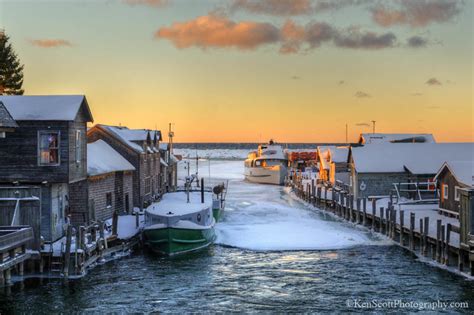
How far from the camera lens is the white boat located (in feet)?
334

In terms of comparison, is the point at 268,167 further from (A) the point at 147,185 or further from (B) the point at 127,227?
(B) the point at 127,227

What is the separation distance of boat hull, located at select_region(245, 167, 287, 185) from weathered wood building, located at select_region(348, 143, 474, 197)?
4421cm

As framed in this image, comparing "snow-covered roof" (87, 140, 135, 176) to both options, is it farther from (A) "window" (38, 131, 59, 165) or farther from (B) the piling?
(B) the piling

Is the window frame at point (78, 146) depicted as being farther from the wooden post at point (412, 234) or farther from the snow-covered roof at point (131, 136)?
the wooden post at point (412, 234)

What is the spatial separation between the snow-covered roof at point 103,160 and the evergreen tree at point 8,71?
33745 mm

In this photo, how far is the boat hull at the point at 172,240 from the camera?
1334 inches

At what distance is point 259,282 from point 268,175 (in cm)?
7607

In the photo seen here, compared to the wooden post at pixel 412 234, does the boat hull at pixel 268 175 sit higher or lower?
higher

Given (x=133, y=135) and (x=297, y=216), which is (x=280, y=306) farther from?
(x=133, y=135)

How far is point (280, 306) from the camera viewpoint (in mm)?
22969

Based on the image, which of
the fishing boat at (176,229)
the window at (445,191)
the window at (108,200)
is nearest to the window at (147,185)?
the window at (108,200)

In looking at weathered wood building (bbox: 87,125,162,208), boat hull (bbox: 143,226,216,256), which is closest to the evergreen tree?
weathered wood building (bbox: 87,125,162,208)

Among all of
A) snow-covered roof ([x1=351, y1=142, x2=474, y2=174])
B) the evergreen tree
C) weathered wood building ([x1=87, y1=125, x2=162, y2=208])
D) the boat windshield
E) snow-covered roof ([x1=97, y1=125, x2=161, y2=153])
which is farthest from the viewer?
the boat windshield

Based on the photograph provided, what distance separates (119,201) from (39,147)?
13970 millimetres
